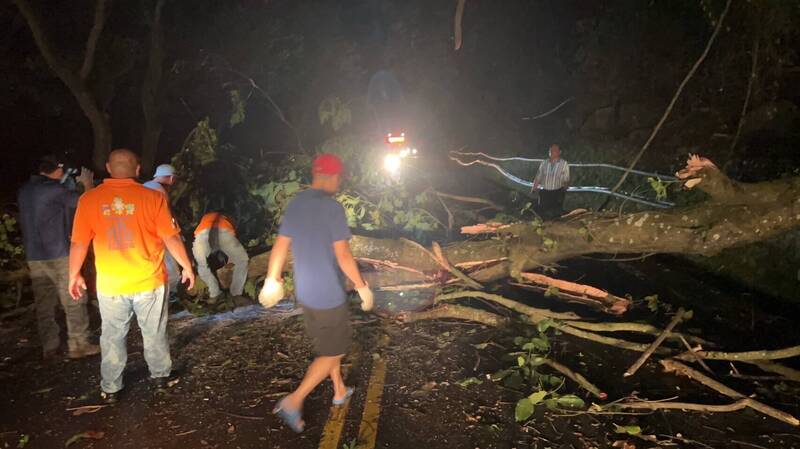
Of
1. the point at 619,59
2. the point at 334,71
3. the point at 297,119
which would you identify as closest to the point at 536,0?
the point at 619,59

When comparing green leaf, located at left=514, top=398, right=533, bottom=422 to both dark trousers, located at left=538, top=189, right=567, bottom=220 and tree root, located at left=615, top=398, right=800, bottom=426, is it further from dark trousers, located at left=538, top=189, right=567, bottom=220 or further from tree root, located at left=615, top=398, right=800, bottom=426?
dark trousers, located at left=538, top=189, right=567, bottom=220

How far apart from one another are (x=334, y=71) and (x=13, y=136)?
12.3 metres

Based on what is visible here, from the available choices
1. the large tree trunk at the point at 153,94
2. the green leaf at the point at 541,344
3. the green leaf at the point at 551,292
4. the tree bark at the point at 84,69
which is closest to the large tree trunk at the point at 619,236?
the green leaf at the point at 551,292

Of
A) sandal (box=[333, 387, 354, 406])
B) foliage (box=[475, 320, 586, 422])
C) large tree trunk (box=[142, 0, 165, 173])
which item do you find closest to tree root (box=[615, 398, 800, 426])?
foliage (box=[475, 320, 586, 422])

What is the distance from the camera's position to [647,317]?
5188 millimetres

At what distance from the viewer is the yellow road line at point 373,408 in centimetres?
322

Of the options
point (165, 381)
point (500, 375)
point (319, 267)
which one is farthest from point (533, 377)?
point (165, 381)

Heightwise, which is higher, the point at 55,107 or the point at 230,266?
the point at 55,107

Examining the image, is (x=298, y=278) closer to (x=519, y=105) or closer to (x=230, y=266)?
(x=230, y=266)

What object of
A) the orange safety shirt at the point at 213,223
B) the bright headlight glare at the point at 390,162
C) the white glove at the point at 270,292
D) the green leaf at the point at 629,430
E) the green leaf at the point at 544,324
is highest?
the bright headlight glare at the point at 390,162

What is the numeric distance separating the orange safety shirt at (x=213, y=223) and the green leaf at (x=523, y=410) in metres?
3.76

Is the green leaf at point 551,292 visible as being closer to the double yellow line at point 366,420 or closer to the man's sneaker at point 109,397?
the double yellow line at point 366,420

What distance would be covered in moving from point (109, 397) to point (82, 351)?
3.13ft

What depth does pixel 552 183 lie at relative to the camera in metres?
8.50
